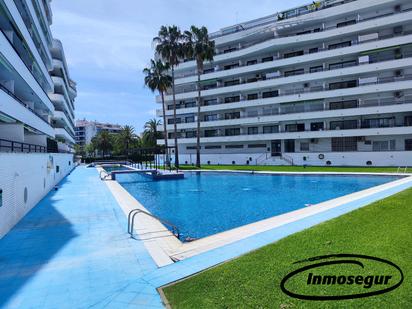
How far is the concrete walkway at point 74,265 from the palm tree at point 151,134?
61615mm

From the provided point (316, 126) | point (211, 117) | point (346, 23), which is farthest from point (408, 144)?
point (211, 117)

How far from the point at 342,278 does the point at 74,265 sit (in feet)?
18.6

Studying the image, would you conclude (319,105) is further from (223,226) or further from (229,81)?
(223,226)

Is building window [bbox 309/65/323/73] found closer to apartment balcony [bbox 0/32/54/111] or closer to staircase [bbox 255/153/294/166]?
staircase [bbox 255/153/294/166]

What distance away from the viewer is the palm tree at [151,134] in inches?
2842

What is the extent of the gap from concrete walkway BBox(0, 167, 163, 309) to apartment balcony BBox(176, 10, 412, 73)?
3951 cm

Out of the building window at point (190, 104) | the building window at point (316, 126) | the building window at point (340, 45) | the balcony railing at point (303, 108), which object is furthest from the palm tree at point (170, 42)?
the building window at point (340, 45)

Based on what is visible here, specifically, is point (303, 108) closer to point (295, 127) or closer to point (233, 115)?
point (295, 127)

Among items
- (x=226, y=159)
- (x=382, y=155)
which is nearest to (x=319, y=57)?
(x=382, y=155)

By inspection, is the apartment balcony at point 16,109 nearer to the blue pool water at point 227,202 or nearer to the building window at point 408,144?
the blue pool water at point 227,202

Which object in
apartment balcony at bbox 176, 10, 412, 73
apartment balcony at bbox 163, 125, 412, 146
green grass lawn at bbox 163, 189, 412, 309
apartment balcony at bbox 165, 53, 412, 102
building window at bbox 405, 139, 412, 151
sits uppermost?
apartment balcony at bbox 176, 10, 412, 73

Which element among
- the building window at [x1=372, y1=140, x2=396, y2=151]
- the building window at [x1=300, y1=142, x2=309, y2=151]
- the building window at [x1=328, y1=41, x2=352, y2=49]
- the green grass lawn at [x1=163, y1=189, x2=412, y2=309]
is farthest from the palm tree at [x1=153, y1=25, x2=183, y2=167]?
the green grass lawn at [x1=163, y1=189, x2=412, y2=309]

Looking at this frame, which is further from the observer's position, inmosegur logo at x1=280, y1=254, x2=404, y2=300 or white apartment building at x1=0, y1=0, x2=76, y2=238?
white apartment building at x1=0, y1=0, x2=76, y2=238

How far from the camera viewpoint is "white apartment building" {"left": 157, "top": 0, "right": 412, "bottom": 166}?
3538 cm
